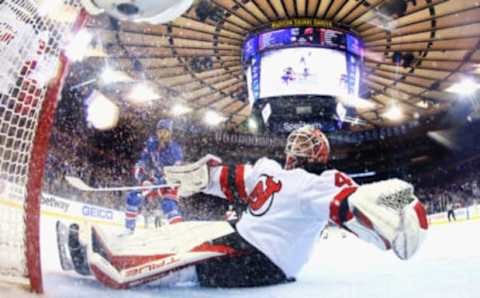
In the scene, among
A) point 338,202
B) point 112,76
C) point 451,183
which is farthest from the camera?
point 451,183

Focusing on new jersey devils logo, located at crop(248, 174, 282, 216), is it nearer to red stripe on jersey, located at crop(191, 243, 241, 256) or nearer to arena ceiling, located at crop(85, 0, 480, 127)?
red stripe on jersey, located at crop(191, 243, 241, 256)

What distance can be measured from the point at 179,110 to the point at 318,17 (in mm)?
4797

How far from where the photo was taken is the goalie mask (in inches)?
64.6

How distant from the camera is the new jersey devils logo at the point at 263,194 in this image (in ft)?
5.06

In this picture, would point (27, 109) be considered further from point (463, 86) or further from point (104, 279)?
point (463, 86)

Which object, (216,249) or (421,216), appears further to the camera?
(216,249)

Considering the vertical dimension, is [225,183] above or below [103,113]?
above

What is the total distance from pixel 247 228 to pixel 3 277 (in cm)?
73

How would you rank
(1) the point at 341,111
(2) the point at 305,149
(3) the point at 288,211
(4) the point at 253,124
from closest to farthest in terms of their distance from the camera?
(3) the point at 288,211 → (2) the point at 305,149 → (1) the point at 341,111 → (4) the point at 253,124

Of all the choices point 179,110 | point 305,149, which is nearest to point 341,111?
point 179,110

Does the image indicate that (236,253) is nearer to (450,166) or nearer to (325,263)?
(325,263)

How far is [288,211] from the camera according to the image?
1.49 meters

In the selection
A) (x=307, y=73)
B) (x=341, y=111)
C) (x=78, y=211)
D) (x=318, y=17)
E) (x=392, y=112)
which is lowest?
(x=78, y=211)

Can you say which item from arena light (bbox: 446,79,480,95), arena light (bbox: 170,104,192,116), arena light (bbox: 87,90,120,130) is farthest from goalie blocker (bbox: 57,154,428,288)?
arena light (bbox: 87,90,120,130)
